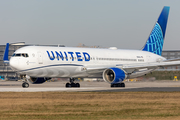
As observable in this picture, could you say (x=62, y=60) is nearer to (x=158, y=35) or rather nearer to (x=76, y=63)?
(x=76, y=63)

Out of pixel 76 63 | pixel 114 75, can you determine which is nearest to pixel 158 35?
pixel 114 75

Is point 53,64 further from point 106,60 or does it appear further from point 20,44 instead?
point 20,44

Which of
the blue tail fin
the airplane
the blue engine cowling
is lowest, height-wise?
the blue engine cowling

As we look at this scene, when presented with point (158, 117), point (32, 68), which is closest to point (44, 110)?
point (158, 117)

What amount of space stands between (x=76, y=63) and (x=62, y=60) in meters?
1.86

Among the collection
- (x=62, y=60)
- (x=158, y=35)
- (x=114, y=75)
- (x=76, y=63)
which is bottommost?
(x=114, y=75)

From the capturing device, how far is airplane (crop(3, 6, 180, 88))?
3409cm

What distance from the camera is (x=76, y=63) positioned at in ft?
121

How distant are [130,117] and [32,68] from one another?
2214cm

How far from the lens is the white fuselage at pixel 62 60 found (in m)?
33.9

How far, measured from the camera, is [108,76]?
120 ft

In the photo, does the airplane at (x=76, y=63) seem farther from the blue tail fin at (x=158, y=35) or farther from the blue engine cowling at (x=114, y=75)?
the blue tail fin at (x=158, y=35)

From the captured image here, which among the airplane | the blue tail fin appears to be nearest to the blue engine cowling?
the airplane

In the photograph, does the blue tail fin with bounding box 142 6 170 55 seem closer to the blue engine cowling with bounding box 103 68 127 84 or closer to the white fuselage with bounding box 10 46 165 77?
the white fuselage with bounding box 10 46 165 77
